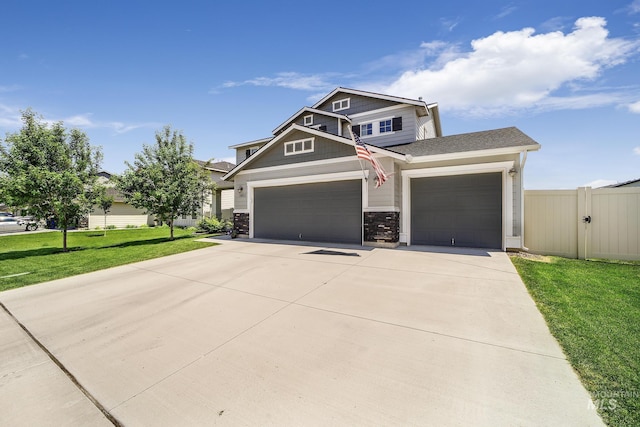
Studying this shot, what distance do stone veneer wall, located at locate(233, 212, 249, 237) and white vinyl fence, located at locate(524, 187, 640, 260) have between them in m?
11.8

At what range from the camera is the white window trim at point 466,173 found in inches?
333

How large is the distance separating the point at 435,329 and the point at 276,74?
12.5 meters

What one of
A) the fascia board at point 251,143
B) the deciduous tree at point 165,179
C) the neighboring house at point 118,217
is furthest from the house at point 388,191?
the neighboring house at point 118,217

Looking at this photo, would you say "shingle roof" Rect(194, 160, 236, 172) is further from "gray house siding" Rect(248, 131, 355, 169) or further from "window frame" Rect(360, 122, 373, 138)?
"window frame" Rect(360, 122, 373, 138)

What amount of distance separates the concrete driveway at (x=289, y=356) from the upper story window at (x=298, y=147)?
713cm

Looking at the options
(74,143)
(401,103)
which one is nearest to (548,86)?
(401,103)

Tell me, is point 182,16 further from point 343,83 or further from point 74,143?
point 343,83

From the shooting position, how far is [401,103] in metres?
14.4

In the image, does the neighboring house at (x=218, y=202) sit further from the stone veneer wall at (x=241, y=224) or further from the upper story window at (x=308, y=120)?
the upper story window at (x=308, y=120)

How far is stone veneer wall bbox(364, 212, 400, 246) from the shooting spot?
950cm

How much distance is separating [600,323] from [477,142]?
7.81 metres

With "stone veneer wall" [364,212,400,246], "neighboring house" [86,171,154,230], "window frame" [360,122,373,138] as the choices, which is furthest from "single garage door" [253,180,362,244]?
"neighboring house" [86,171,154,230]

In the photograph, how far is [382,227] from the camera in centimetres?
964

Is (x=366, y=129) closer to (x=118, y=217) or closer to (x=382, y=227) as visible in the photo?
(x=382, y=227)
